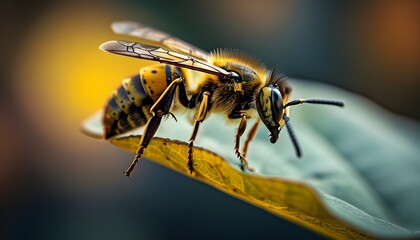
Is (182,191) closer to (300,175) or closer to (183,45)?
(183,45)

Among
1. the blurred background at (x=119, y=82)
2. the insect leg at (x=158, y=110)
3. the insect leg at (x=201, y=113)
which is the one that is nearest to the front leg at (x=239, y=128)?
the insect leg at (x=201, y=113)

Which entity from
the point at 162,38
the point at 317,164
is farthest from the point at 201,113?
the point at 162,38

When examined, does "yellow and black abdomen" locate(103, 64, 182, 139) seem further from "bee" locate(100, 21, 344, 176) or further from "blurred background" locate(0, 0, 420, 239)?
"blurred background" locate(0, 0, 420, 239)

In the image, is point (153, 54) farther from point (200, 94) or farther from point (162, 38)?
point (162, 38)

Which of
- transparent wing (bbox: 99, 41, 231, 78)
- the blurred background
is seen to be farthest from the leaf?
the blurred background

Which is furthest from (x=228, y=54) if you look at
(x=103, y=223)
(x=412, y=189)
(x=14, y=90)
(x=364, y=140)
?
(x=14, y=90)

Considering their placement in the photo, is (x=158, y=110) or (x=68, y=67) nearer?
(x=158, y=110)
